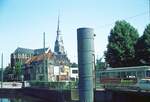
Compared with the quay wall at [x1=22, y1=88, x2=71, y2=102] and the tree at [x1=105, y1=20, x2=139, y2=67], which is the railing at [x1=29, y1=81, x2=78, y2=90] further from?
the tree at [x1=105, y1=20, x2=139, y2=67]

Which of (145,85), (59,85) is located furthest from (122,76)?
(145,85)

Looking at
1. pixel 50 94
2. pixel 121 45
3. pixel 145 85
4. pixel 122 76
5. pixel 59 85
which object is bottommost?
pixel 50 94

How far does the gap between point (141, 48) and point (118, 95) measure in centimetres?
2819

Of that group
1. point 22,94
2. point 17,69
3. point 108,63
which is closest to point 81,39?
point 108,63

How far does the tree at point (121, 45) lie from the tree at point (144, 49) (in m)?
1.22

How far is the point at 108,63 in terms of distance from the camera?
68062 millimetres

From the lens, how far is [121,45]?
65375 mm

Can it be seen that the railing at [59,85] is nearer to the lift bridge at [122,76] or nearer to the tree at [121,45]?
the lift bridge at [122,76]

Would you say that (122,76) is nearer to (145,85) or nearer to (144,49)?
(144,49)

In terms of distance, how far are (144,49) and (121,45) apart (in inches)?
185

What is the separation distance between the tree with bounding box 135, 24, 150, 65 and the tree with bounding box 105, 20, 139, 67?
4.02 ft

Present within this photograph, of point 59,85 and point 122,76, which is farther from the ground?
point 122,76

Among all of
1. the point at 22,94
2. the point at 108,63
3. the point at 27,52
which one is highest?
the point at 27,52

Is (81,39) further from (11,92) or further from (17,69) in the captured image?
(17,69)
